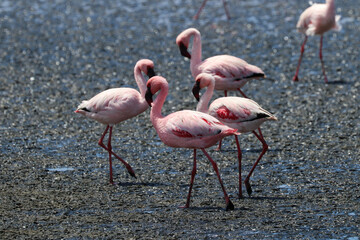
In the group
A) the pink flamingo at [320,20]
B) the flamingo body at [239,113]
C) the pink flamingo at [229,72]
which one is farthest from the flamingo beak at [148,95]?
the pink flamingo at [320,20]

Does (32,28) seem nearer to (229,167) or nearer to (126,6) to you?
(126,6)

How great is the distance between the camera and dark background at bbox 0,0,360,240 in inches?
239

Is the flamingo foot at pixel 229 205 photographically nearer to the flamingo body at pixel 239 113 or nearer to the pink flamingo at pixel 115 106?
the flamingo body at pixel 239 113

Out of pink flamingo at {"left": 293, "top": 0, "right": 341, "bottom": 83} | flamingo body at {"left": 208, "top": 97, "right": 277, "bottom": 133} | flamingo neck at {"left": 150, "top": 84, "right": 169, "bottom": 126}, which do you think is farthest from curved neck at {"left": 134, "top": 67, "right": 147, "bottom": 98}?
pink flamingo at {"left": 293, "top": 0, "right": 341, "bottom": 83}

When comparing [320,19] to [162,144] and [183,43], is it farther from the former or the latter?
[162,144]

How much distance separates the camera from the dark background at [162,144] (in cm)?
607

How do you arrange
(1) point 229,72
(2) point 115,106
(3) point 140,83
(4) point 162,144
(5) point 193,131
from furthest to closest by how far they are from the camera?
(4) point 162,144 → (1) point 229,72 → (3) point 140,83 → (2) point 115,106 → (5) point 193,131

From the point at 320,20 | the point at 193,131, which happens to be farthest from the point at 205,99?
the point at 320,20

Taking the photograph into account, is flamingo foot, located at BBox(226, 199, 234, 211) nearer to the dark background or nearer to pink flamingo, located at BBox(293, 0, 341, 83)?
the dark background

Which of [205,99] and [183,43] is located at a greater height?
[183,43]

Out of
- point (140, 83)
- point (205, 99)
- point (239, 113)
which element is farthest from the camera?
point (140, 83)

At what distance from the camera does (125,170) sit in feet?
25.5

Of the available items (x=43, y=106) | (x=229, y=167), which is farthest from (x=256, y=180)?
(x=43, y=106)

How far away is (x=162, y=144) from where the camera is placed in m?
8.66
